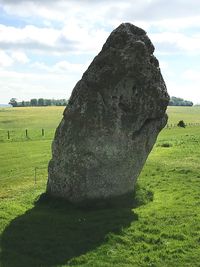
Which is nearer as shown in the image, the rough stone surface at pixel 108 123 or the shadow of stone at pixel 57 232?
the shadow of stone at pixel 57 232

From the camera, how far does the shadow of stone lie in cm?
1408

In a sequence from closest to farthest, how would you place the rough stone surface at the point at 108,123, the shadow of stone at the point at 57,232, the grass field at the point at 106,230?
1. the grass field at the point at 106,230
2. the shadow of stone at the point at 57,232
3. the rough stone surface at the point at 108,123

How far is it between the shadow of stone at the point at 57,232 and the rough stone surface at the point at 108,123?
957mm

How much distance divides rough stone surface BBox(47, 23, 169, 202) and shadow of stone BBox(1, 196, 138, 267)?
37.7 inches

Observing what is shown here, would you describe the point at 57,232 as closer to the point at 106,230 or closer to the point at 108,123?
the point at 106,230

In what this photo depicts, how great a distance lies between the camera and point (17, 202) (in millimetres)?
19641

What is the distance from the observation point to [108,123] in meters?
18.4

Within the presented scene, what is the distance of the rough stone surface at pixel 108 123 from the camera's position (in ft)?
60.3

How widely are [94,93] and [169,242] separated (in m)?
6.55

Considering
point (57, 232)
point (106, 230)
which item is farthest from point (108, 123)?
point (57, 232)

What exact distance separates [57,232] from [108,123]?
15.6 ft

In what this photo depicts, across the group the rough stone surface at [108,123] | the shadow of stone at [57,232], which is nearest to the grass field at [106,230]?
the shadow of stone at [57,232]

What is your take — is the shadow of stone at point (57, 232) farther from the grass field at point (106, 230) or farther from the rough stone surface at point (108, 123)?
the rough stone surface at point (108, 123)

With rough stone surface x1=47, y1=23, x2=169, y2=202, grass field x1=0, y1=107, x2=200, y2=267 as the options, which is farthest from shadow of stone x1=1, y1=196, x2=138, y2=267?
rough stone surface x1=47, y1=23, x2=169, y2=202
